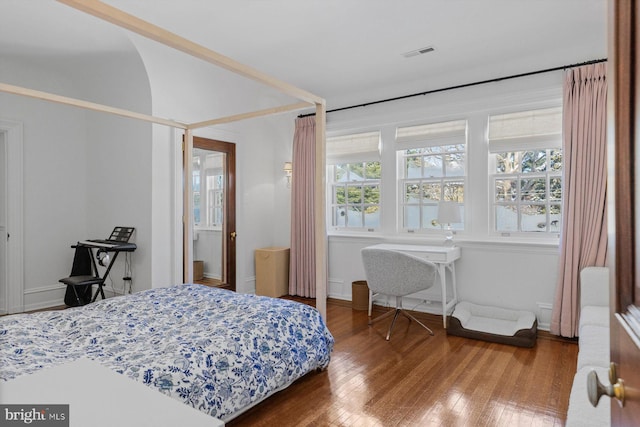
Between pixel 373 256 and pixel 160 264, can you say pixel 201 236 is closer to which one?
pixel 160 264

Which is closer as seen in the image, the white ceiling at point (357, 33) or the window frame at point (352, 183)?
the white ceiling at point (357, 33)

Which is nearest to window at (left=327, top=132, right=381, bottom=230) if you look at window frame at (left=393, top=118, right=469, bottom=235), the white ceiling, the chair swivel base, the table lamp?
window frame at (left=393, top=118, right=469, bottom=235)

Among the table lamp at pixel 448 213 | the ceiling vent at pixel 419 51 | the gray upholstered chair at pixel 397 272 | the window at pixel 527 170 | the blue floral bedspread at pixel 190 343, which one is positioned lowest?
the blue floral bedspread at pixel 190 343

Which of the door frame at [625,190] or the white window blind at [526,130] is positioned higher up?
the white window blind at [526,130]

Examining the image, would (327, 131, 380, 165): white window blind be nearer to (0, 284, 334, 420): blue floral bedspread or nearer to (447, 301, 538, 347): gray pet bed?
(447, 301, 538, 347): gray pet bed

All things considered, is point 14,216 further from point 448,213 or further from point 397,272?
point 448,213

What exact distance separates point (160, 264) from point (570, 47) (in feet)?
14.7

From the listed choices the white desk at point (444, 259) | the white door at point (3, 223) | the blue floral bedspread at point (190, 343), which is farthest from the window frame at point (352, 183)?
the white door at point (3, 223)

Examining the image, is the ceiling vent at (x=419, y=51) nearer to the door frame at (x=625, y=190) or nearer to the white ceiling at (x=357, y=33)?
the white ceiling at (x=357, y=33)

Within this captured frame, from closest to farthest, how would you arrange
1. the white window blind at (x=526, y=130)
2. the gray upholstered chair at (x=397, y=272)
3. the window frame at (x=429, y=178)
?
the gray upholstered chair at (x=397, y=272)
the white window blind at (x=526, y=130)
the window frame at (x=429, y=178)

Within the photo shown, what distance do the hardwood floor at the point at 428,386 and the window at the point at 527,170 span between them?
1.14 meters

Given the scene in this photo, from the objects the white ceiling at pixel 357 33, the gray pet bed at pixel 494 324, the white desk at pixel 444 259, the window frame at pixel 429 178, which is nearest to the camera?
the white ceiling at pixel 357 33

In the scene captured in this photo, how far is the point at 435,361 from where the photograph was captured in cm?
303

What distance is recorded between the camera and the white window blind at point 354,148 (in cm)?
481
